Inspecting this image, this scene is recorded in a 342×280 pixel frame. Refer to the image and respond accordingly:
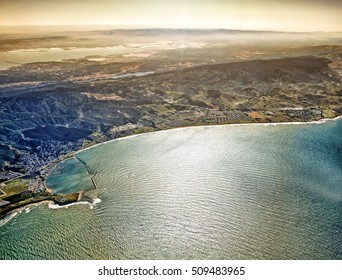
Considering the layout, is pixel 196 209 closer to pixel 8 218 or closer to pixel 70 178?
pixel 70 178

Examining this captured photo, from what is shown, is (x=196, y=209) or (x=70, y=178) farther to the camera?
(x=70, y=178)

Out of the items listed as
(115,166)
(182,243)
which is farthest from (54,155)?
(182,243)

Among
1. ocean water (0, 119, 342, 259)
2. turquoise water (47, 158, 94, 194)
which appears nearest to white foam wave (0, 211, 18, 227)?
ocean water (0, 119, 342, 259)

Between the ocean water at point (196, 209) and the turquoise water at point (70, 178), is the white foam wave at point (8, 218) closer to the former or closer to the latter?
the ocean water at point (196, 209)

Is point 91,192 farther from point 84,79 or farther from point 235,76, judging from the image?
point 235,76

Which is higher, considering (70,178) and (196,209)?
(196,209)

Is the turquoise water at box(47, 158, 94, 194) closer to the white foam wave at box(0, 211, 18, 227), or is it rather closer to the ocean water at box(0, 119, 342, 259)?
the ocean water at box(0, 119, 342, 259)

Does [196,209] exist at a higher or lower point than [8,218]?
higher

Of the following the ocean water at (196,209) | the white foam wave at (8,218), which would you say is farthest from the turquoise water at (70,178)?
the white foam wave at (8,218)

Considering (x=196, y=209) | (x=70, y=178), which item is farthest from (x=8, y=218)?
(x=196, y=209)
